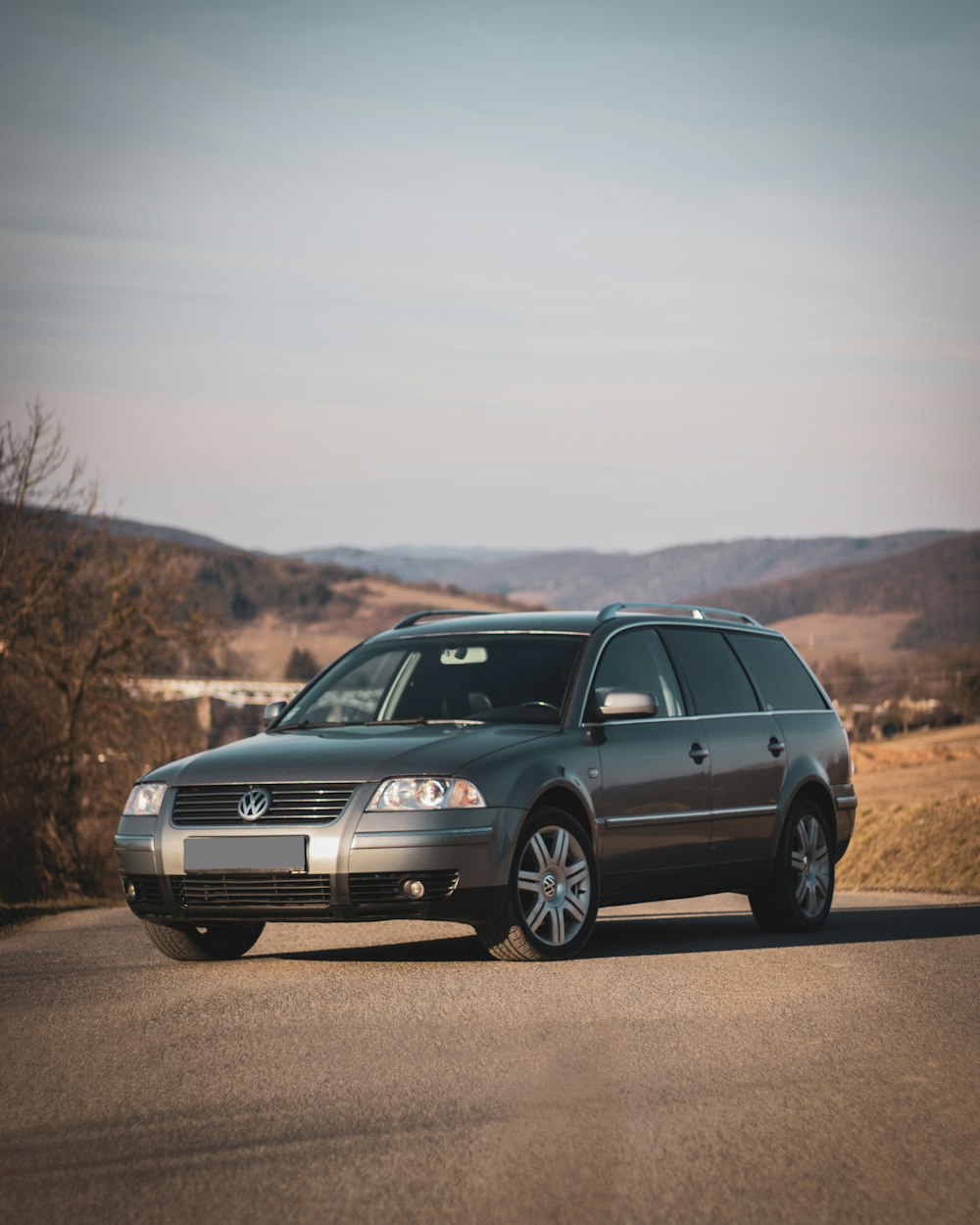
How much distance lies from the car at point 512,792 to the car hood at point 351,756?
0.06ft

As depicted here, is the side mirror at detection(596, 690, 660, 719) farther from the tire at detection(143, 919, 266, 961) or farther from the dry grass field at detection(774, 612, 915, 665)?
the dry grass field at detection(774, 612, 915, 665)

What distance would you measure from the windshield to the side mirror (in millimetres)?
257

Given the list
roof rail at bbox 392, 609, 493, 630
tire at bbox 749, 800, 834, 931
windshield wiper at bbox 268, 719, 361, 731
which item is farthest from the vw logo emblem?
tire at bbox 749, 800, 834, 931

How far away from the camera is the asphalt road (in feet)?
15.4

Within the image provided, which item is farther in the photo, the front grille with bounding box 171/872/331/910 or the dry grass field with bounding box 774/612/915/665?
the dry grass field with bounding box 774/612/915/665

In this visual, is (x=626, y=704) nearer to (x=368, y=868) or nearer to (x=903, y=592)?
(x=368, y=868)

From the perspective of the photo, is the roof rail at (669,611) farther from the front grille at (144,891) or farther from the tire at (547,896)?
the front grille at (144,891)

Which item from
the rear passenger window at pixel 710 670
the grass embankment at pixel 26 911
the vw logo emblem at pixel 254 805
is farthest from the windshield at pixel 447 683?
the grass embankment at pixel 26 911

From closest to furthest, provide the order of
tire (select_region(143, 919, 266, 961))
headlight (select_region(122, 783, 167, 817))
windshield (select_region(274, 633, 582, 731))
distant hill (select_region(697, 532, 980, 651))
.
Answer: headlight (select_region(122, 783, 167, 817))
tire (select_region(143, 919, 266, 961))
windshield (select_region(274, 633, 582, 731))
distant hill (select_region(697, 532, 980, 651))

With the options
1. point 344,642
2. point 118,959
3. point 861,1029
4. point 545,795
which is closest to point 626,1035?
point 861,1029

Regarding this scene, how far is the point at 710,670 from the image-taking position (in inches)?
446

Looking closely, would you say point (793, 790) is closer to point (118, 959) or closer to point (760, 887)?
point (760, 887)

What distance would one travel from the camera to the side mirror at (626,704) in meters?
9.77

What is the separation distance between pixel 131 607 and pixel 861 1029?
101ft
